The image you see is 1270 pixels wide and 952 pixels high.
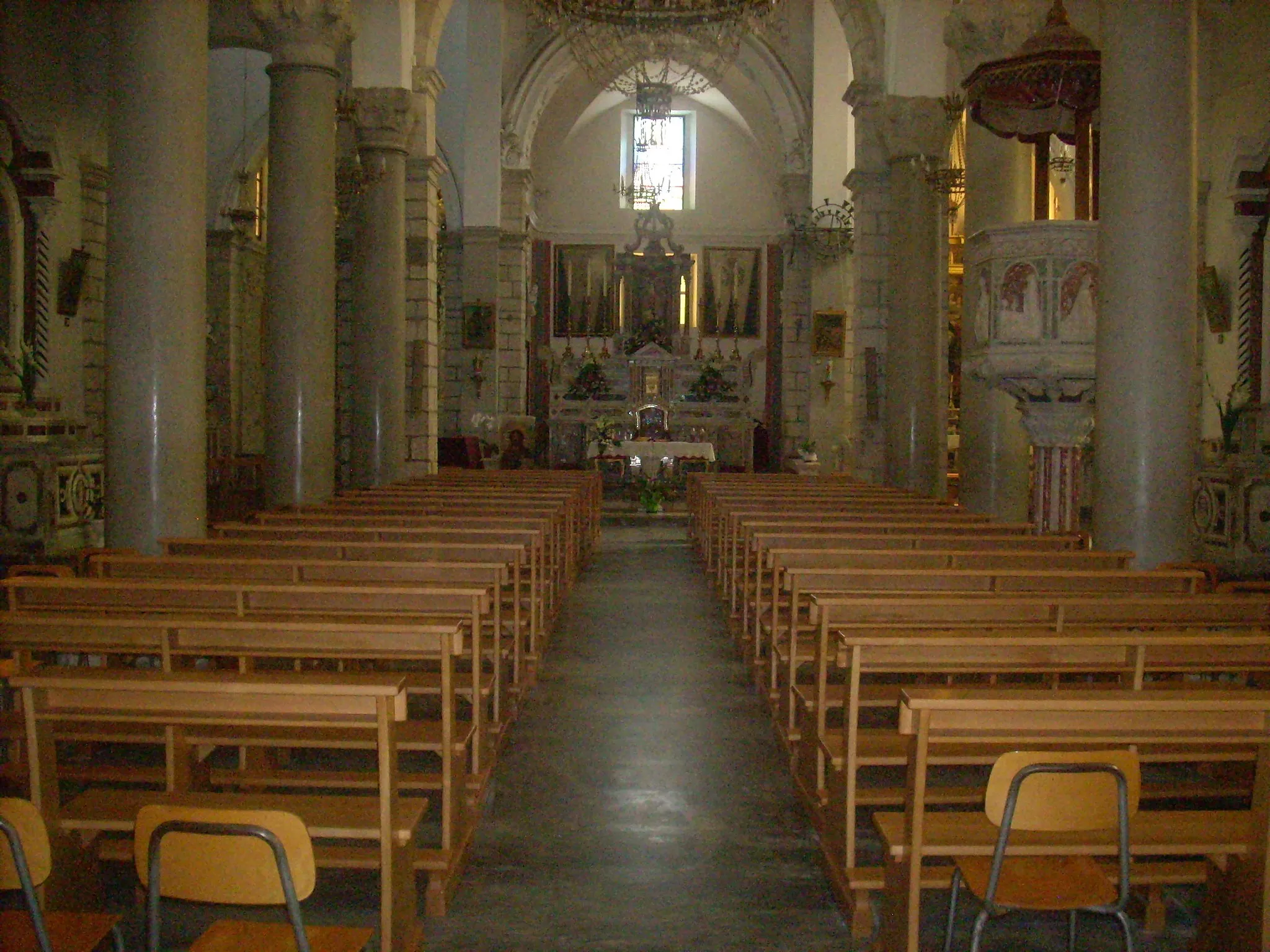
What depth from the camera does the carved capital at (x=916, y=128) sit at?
1465 centimetres

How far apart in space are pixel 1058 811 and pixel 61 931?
7.89 feet

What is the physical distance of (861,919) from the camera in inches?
145

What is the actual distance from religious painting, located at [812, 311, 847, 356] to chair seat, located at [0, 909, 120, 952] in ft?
64.3

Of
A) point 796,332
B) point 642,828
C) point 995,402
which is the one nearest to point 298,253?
point 995,402

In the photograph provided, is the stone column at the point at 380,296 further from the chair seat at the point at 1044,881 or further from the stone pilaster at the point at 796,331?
the stone pilaster at the point at 796,331

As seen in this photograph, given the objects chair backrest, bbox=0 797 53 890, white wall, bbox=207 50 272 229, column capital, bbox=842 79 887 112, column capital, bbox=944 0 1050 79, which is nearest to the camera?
chair backrest, bbox=0 797 53 890

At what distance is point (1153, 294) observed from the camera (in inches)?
287

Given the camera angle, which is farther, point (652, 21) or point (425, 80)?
point (425, 80)

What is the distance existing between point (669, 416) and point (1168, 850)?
21727 millimetres

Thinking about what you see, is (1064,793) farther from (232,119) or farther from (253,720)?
(232,119)

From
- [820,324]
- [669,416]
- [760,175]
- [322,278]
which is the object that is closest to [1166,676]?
[322,278]

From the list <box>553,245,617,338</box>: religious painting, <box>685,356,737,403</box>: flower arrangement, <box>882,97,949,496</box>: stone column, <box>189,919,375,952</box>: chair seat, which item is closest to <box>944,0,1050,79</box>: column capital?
<box>882,97,949,496</box>: stone column

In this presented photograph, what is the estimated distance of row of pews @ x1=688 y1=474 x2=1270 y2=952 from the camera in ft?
10.4

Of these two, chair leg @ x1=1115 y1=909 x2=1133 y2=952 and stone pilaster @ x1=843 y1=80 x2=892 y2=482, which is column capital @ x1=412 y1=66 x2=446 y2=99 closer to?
stone pilaster @ x1=843 y1=80 x2=892 y2=482
